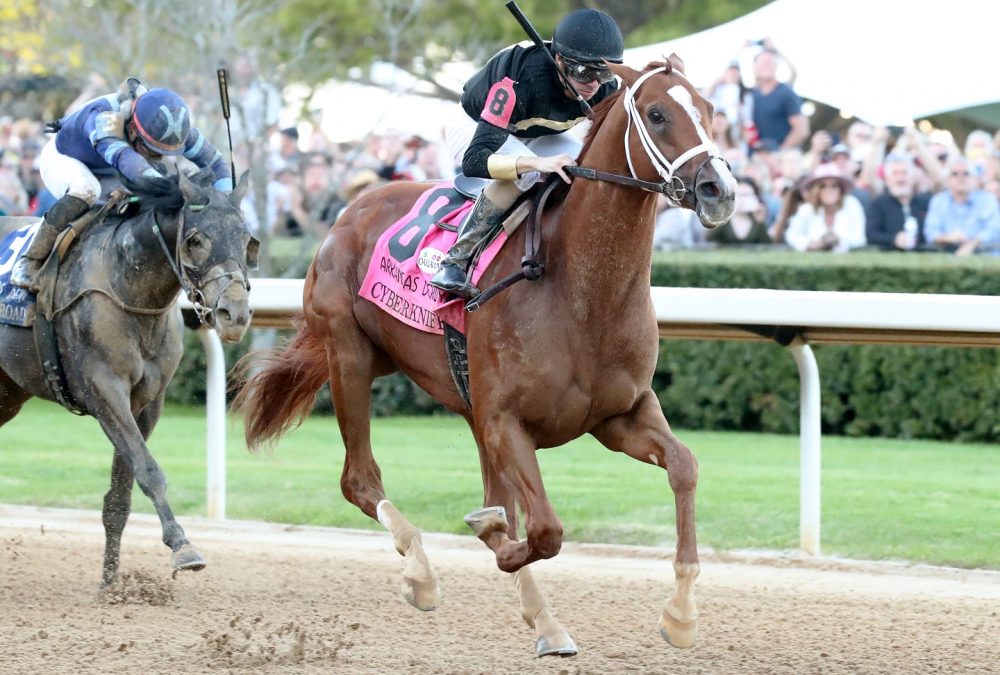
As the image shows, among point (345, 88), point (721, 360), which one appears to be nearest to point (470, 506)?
point (721, 360)

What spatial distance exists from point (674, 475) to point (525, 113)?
4.40ft

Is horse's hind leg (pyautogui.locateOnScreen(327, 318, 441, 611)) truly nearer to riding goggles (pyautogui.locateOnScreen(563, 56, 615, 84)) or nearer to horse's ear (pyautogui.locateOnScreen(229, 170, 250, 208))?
horse's ear (pyautogui.locateOnScreen(229, 170, 250, 208))

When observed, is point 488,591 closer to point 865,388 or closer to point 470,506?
point 470,506

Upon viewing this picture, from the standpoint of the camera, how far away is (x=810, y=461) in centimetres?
670

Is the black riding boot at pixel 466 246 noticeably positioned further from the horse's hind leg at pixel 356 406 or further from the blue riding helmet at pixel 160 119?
the blue riding helmet at pixel 160 119

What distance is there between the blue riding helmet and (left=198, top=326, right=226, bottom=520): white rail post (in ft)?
5.83

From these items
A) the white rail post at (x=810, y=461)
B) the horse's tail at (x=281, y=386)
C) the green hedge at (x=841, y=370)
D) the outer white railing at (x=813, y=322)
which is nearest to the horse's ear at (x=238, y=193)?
the horse's tail at (x=281, y=386)

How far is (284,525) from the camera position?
7.71m

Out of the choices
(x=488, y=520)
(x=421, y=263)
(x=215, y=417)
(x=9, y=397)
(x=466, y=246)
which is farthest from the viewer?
(x=215, y=417)

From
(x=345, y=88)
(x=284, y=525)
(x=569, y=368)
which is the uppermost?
(x=345, y=88)

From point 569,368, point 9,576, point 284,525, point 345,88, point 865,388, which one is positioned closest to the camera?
point 569,368

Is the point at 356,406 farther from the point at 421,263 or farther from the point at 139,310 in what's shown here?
the point at 139,310

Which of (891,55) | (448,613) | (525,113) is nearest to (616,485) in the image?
(448,613)

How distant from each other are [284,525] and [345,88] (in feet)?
28.7
